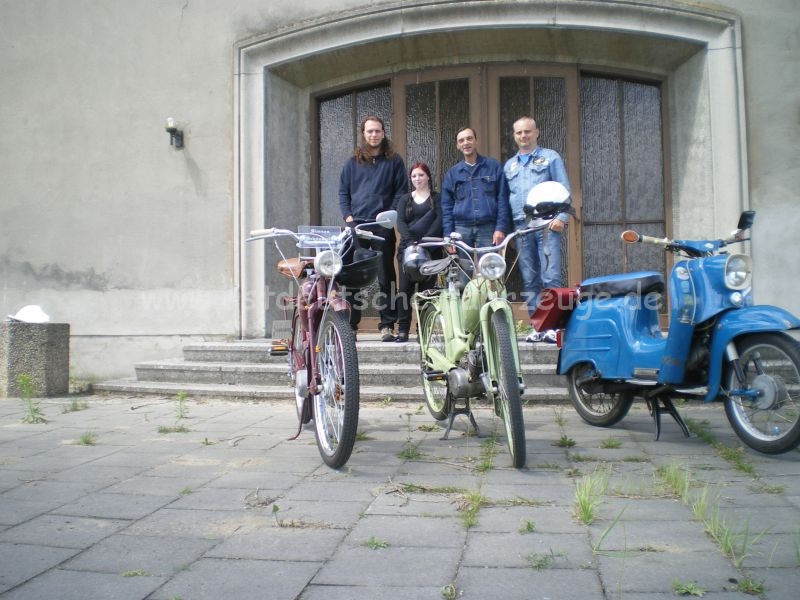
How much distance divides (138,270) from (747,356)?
6.31 meters

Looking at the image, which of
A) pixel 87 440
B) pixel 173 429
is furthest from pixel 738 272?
pixel 87 440

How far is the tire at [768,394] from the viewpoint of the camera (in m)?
3.31

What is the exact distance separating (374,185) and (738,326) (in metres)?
3.41

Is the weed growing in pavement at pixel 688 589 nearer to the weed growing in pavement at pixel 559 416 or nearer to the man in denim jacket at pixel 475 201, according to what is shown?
the weed growing in pavement at pixel 559 416

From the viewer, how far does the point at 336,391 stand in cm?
350

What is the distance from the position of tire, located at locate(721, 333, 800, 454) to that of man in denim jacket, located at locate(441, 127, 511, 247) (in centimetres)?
265

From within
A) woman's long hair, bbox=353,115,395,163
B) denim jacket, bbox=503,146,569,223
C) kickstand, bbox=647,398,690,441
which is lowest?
kickstand, bbox=647,398,690,441

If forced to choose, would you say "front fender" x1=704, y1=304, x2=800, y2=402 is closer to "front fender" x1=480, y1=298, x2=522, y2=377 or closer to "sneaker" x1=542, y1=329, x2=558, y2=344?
"front fender" x1=480, y1=298, x2=522, y2=377

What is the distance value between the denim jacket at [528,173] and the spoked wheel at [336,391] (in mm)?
2815

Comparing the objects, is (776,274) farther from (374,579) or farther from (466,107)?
(374,579)

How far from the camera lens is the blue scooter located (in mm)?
3428

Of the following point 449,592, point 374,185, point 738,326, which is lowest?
point 449,592

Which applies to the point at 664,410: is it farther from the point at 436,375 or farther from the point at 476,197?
the point at 476,197

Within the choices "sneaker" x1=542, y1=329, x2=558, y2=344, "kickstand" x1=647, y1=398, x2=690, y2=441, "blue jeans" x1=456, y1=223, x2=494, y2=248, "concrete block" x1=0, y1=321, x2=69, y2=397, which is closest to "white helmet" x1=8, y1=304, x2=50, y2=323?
"concrete block" x1=0, y1=321, x2=69, y2=397
